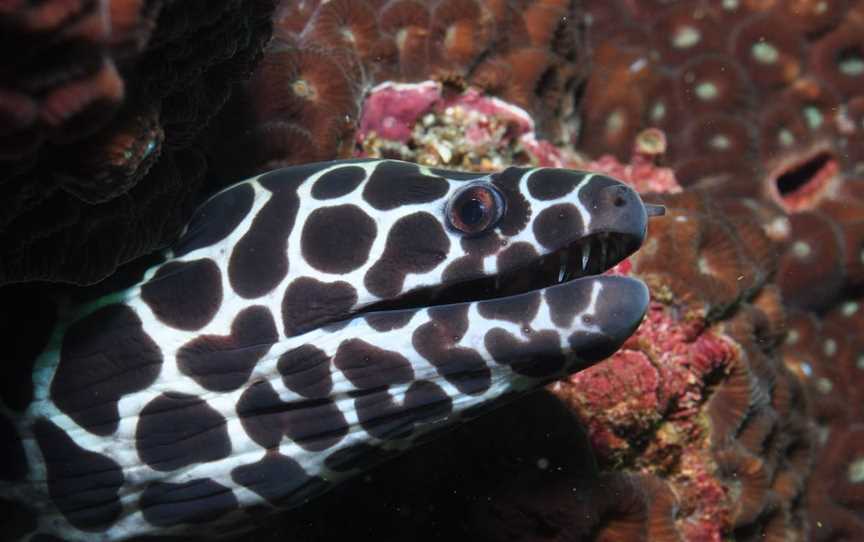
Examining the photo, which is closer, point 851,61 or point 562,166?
point 562,166

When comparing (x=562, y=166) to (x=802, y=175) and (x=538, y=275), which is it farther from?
(x=802, y=175)

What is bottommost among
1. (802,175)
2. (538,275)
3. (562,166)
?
(802,175)

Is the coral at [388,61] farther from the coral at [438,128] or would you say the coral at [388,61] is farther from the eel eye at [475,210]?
the eel eye at [475,210]

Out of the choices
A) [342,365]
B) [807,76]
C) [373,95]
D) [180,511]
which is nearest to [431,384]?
[342,365]

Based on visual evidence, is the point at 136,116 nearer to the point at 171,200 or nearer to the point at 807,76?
the point at 171,200

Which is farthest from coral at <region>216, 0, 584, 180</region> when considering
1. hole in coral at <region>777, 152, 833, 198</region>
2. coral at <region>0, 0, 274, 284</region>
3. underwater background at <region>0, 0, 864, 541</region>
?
hole in coral at <region>777, 152, 833, 198</region>

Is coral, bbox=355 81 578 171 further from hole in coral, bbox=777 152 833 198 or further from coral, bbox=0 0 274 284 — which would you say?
hole in coral, bbox=777 152 833 198

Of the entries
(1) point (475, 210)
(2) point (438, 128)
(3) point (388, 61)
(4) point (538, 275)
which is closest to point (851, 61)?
(2) point (438, 128)
